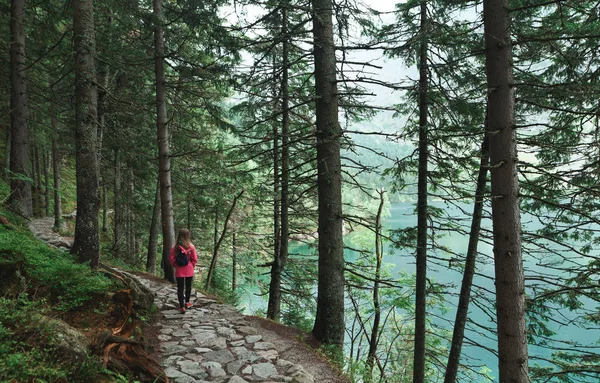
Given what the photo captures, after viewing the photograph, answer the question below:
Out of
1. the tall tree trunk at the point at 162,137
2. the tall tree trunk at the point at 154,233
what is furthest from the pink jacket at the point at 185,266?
the tall tree trunk at the point at 154,233

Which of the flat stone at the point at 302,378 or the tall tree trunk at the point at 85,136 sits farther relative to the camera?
the tall tree trunk at the point at 85,136

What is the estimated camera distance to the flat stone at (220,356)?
4442 mm

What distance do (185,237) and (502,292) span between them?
5.41m

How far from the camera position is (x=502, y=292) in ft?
13.3

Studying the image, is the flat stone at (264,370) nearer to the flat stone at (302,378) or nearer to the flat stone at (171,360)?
the flat stone at (302,378)

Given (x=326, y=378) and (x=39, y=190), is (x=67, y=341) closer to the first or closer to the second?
(x=326, y=378)

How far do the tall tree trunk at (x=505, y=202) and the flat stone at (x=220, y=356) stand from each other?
362cm

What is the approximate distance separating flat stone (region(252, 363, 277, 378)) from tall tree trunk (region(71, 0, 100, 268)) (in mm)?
3614

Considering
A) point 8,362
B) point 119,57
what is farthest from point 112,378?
point 119,57

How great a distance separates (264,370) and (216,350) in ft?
3.04

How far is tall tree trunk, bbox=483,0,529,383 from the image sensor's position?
3.97 m

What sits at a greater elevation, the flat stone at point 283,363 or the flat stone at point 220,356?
the flat stone at point 220,356

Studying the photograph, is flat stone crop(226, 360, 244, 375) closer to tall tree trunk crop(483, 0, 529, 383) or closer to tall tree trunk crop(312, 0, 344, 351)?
tall tree trunk crop(312, 0, 344, 351)

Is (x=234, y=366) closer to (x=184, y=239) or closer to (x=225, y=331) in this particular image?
(x=225, y=331)
